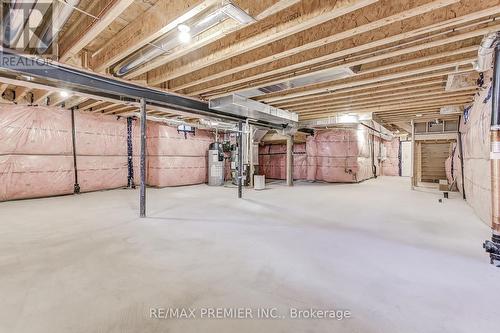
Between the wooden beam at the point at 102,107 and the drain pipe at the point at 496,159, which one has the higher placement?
the wooden beam at the point at 102,107

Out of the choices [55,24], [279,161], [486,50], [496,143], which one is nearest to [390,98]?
[486,50]

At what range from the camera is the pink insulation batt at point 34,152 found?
538cm

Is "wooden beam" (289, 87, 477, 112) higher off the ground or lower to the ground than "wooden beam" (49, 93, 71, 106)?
lower

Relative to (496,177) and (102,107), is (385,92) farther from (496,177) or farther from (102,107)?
(102,107)

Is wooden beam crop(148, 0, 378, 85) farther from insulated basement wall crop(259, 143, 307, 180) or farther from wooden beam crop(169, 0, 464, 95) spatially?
insulated basement wall crop(259, 143, 307, 180)

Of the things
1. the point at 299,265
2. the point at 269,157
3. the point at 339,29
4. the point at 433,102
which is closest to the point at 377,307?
the point at 299,265

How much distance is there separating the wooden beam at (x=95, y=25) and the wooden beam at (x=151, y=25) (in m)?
0.32

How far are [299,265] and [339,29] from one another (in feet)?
7.70

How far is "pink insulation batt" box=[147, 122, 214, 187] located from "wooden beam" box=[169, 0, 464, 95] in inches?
186

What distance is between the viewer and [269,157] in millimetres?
12031

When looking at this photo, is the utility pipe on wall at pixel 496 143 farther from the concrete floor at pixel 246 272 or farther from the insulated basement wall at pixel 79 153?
the insulated basement wall at pixel 79 153

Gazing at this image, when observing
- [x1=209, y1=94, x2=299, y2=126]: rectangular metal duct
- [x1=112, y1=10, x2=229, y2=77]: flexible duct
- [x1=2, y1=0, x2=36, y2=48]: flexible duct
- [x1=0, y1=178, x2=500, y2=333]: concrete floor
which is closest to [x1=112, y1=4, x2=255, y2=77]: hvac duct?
[x1=112, y1=10, x2=229, y2=77]: flexible duct

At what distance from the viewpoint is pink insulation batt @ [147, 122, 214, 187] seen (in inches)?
313

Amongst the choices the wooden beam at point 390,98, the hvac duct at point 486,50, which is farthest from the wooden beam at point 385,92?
the hvac duct at point 486,50
